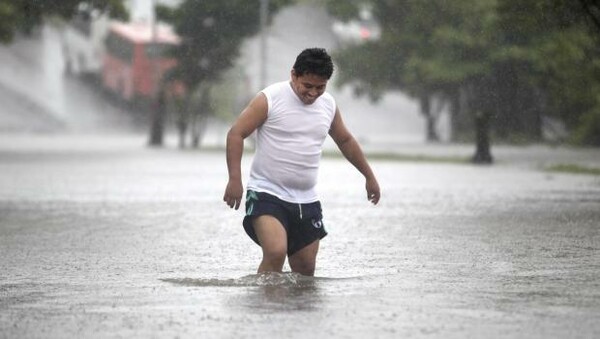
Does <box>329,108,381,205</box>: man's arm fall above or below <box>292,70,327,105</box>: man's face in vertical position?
below

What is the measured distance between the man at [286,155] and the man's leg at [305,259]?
0.13 feet

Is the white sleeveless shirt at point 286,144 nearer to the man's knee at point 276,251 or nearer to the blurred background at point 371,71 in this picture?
the man's knee at point 276,251

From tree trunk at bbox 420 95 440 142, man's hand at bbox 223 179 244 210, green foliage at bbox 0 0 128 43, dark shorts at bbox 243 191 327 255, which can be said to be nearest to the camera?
man's hand at bbox 223 179 244 210

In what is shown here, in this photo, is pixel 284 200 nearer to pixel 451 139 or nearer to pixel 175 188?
pixel 175 188

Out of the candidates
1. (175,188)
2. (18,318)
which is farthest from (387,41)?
(18,318)

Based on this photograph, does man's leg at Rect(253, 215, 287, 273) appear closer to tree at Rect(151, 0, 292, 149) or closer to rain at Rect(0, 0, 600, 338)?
rain at Rect(0, 0, 600, 338)

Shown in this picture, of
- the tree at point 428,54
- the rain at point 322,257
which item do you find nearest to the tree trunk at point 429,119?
the tree at point 428,54

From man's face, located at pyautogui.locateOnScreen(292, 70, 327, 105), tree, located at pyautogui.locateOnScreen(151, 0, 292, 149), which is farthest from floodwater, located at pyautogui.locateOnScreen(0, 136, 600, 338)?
tree, located at pyautogui.locateOnScreen(151, 0, 292, 149)

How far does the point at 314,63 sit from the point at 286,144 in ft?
1.83

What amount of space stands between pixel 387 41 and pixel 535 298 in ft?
186

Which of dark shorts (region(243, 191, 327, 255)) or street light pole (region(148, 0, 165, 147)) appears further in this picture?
street light pole (region(148, 0, 165, 147))

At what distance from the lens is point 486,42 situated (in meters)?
58.0

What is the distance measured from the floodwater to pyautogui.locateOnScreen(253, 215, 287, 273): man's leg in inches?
6.6

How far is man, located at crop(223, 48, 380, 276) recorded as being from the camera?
935cm
